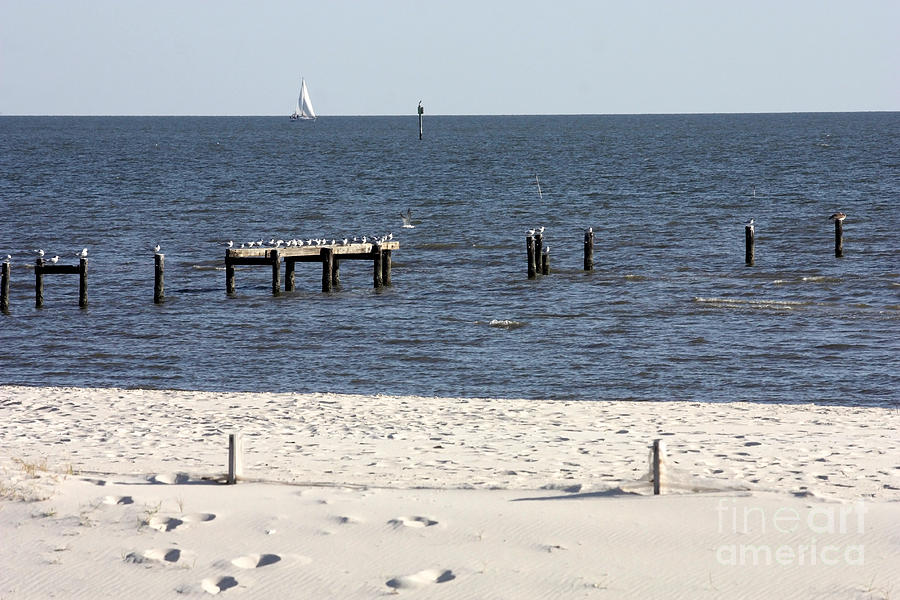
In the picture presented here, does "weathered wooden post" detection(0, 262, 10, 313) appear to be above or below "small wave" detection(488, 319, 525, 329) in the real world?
above

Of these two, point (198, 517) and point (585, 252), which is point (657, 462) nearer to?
point (198, 517)

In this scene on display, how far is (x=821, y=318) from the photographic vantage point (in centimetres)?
2916

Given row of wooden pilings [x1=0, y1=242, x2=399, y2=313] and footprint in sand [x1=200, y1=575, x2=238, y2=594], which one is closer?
footprint in sand [x1=200, y1=575, x2=238, y2=594]

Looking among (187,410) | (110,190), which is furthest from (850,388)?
(110,190)

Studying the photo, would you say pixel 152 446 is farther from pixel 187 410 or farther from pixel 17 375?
pixel 17 375

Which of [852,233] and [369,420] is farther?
[852,233]

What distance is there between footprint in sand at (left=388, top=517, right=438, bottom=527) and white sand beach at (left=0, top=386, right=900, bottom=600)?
32mm

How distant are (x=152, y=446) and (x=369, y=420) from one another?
357cm

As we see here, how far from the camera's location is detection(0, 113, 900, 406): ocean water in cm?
2298

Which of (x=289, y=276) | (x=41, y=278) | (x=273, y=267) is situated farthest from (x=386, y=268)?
(x=41, y=278)

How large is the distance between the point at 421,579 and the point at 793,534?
361 centimetres

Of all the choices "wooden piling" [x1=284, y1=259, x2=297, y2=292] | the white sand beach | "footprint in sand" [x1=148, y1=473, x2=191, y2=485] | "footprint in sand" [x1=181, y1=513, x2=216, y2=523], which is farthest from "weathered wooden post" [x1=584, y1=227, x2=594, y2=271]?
"footprint in sand" [x1=181, y1=513, x2=216, y2=523]

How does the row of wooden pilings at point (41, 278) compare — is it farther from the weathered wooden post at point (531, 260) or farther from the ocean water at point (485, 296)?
the weathered wooden post at point (531, 260)

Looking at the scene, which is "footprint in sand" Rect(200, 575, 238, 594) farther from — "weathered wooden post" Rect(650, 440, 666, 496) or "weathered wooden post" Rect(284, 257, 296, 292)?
"weathered wooden post" Rect(284, 257, 296, 292)
